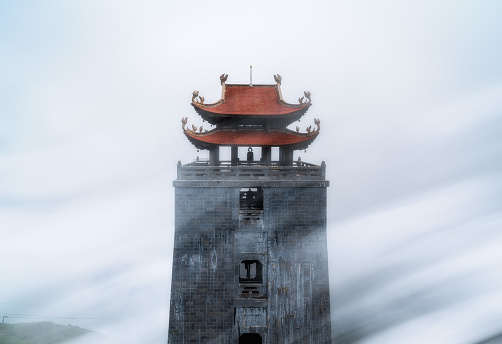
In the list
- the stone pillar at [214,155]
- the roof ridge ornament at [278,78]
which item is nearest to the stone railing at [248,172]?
the stone pillar at [214,155]

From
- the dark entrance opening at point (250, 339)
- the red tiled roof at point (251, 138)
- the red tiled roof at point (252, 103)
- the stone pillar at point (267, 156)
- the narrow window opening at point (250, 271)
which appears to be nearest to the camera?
the red tiled roof at point (251, 138)

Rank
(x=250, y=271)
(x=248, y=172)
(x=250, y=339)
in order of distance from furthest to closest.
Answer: (x=250, y=271) → (x=250, y=339) → (x=248, y=172)

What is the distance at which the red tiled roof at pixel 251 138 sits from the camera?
22.2 meters

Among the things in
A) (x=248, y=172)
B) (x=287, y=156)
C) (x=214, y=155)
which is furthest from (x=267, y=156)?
(x=214, y=155)

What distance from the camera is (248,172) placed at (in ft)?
71.0

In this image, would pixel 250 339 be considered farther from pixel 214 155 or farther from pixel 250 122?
pixel 250 122

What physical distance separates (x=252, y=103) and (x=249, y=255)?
8427mm

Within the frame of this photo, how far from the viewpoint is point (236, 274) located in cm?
2134

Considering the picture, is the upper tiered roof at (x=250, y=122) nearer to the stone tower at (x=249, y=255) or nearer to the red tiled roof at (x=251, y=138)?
the red tiled roof at (x=251, y=138)

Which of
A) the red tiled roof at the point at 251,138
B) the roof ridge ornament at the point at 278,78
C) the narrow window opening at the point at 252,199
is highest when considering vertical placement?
the roof ridge ornament at the point at 278,78

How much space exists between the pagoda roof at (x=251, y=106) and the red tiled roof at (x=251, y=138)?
2.56 feet

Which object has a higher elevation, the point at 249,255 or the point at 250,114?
the point at 250,114
